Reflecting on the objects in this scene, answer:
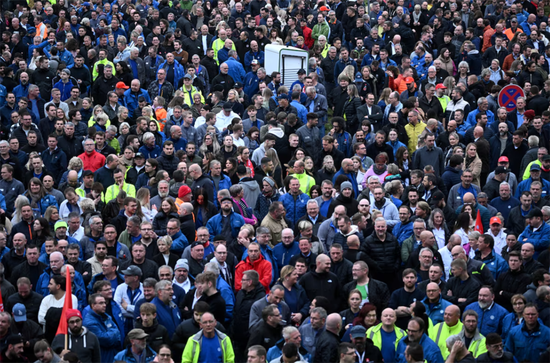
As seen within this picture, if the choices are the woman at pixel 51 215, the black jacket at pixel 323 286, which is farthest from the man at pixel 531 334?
the woman at pixel 51 215

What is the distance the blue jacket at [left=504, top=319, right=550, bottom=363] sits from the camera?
10.7 metres

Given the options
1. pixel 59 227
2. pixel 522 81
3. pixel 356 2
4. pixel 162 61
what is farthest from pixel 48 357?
pixel 356 2

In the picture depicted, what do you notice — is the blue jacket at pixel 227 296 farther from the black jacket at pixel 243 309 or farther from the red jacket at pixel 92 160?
the red jacket at pixel 92 160

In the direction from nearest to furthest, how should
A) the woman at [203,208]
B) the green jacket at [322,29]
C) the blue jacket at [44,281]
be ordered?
the blue jacket at [44,281]
the woman at [203,208]
the green jacket at [322,29]

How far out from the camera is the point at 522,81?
2048 centimetres

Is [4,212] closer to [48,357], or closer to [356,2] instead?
[48,357]

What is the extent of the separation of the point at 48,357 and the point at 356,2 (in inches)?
673

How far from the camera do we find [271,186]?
14516 millimetres

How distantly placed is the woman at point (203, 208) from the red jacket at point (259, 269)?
6.70 ft

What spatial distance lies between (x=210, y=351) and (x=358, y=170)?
6220 millimetres

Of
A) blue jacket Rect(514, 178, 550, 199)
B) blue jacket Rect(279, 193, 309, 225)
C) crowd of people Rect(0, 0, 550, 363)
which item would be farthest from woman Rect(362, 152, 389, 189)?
blue jacket Rect(514, 178, 550, 199)

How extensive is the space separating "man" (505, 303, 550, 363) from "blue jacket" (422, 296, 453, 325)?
852 mm

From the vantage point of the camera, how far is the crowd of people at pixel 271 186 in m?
10.7

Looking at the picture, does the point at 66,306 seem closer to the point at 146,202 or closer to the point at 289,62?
the point at 146,202
